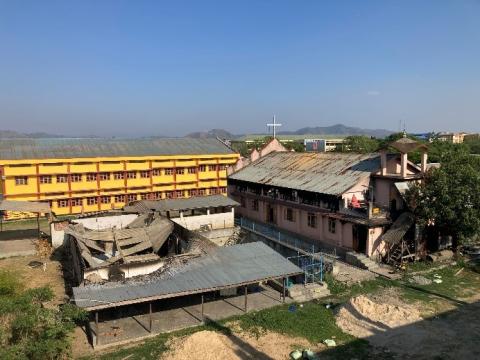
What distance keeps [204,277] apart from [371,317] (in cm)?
835

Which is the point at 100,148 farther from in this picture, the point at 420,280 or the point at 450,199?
the point at 450,199

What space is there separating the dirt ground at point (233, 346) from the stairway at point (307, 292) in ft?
14.2

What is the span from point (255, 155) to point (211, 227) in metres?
12.0

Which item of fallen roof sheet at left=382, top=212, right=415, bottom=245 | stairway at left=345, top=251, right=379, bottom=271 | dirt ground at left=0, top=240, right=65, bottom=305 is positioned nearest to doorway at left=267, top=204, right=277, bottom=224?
stairway at left=345, top=251, right=379, bottom=271

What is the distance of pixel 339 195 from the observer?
29.9m

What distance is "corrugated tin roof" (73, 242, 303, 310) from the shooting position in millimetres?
18438

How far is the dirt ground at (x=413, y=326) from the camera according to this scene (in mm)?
17469

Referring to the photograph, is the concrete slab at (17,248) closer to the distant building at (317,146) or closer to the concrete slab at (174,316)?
the concrete slab at (174,316)

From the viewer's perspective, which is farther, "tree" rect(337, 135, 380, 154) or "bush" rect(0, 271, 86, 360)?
"tree" rect(337, 135, 380, 154)

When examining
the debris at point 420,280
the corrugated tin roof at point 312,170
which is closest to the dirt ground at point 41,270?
the corrugated tin roof at point 312,170

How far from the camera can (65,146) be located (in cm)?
4591

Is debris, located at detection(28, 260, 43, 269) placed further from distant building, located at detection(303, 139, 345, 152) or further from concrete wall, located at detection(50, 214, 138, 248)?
distant building, located at detection(303, 139, 345, 152)

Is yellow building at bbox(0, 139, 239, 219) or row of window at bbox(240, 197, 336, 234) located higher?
yellow building at bbox(0, 139, 239, 219)

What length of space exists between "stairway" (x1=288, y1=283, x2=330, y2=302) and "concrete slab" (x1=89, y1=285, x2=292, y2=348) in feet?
1.82
